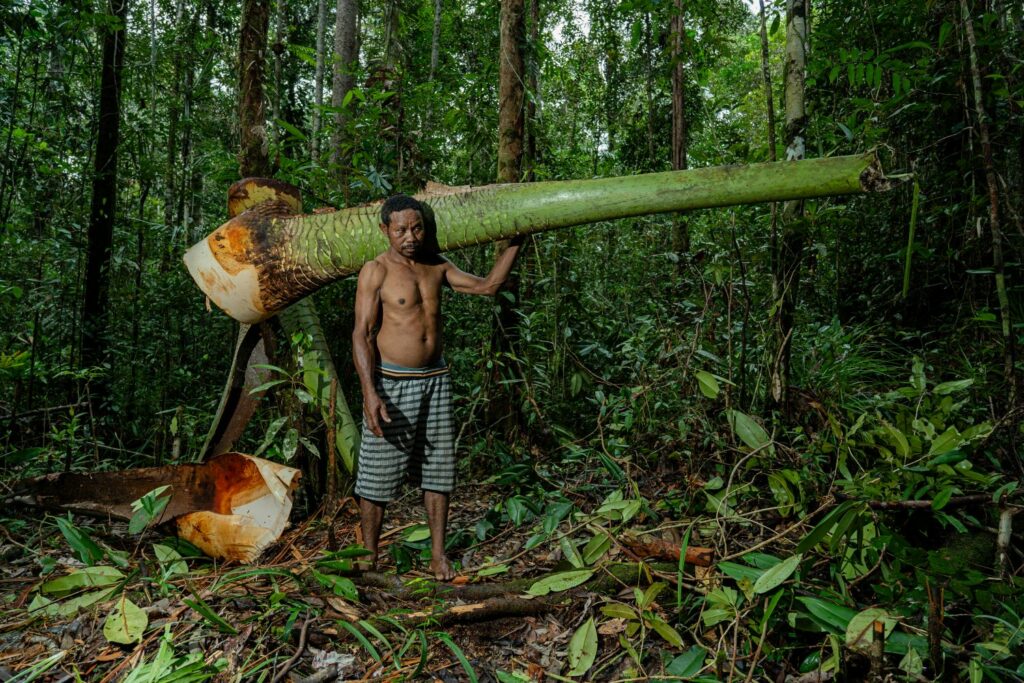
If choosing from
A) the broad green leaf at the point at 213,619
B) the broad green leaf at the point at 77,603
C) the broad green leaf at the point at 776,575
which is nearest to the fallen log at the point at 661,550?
the broad green leaf at the point at 776,575

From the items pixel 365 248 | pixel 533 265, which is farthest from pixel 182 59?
pixel 365 248

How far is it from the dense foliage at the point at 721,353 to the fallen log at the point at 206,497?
276 millimetres

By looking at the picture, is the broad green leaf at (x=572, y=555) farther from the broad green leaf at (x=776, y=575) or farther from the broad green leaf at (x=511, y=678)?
the broad green leaf at (x=776, y=575)

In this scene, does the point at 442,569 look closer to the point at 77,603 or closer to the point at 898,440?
the point at 77,603

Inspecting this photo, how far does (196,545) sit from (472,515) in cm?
138

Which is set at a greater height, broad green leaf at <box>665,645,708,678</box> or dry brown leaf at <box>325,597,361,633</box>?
broad green leaf at <box>665,645,708,678</box>

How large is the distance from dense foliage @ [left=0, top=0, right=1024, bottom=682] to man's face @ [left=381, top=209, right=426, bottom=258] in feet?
3.76

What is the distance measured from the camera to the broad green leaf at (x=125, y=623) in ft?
6.70

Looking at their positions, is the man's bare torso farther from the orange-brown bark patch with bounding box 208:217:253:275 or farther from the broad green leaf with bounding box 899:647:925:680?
the broad green leaf with bounding box 899:647:925:680

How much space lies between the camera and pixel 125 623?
6.84 ft

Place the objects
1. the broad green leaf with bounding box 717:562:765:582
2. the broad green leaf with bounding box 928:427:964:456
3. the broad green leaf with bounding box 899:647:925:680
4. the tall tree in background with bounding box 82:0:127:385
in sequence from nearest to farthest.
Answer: the broad green leaf with bounding box 899:647:925:680
the broad green leaf with bounding box 717:562:765:582
the broad green leaf with bounding box 928:427:964:456
the tall tree in background with bounding box 82:0:127:385

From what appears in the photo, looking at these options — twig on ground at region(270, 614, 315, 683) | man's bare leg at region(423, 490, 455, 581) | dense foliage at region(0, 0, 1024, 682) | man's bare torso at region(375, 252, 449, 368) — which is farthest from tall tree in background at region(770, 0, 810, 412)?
Result: twig on ground at region(270, 614, 315, 683)

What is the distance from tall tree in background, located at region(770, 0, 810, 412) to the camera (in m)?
2.86

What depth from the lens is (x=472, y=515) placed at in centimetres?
336
